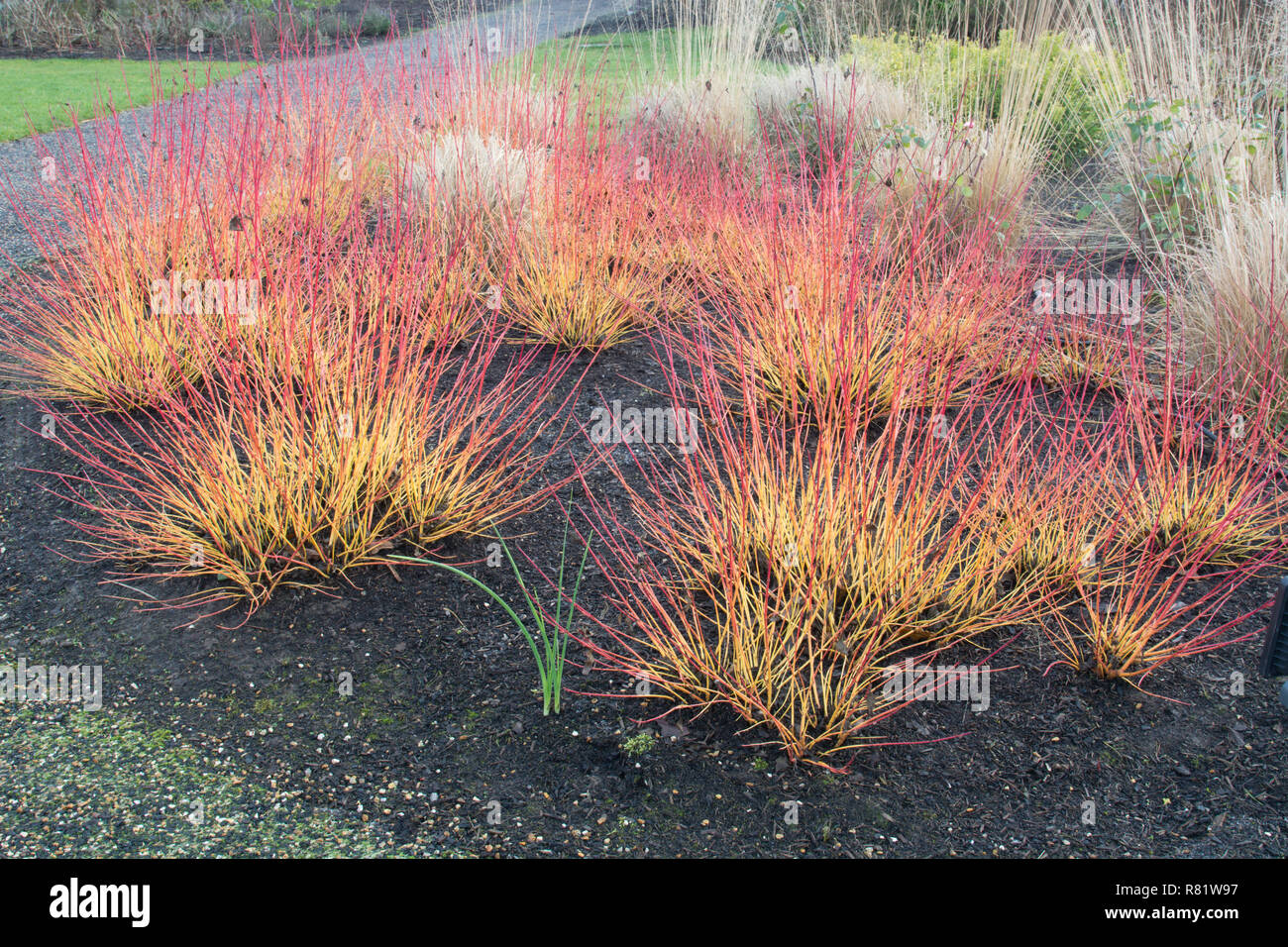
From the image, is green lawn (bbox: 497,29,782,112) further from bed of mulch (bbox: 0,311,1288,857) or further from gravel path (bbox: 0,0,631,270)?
bed of mulch (bbox: 0,311,1288,857)

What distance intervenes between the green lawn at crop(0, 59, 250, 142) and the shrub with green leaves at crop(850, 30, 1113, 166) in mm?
4607

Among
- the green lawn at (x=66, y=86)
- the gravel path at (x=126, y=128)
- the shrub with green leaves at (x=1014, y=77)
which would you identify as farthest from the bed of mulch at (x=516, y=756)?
the green lawn at (x=66, y=86)

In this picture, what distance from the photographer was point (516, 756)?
2.18 meters

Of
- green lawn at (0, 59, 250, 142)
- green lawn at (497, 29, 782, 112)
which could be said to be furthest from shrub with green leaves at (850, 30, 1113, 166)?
green lawn at (0, 59, 250, 142)

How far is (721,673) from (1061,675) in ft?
2.76

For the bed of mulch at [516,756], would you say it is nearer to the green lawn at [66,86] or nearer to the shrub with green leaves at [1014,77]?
the shrub with green leaves at [1014,77]

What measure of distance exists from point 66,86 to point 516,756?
9.14 m

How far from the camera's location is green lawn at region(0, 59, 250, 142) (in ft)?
24.0

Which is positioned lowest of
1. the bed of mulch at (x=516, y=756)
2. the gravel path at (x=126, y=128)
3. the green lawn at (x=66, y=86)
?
the bed of mulch at (x=516, y=756)

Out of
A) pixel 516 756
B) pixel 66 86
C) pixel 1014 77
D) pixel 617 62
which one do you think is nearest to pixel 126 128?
pixel 66 86

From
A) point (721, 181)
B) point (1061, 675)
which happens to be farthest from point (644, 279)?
point (1061, 675)

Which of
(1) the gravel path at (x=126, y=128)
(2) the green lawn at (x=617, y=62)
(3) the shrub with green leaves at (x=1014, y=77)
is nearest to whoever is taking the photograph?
(1) the gravel path at (x=126, y=128)

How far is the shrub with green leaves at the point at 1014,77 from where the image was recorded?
5.54m

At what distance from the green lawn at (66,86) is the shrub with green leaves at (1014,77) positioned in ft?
15.1
